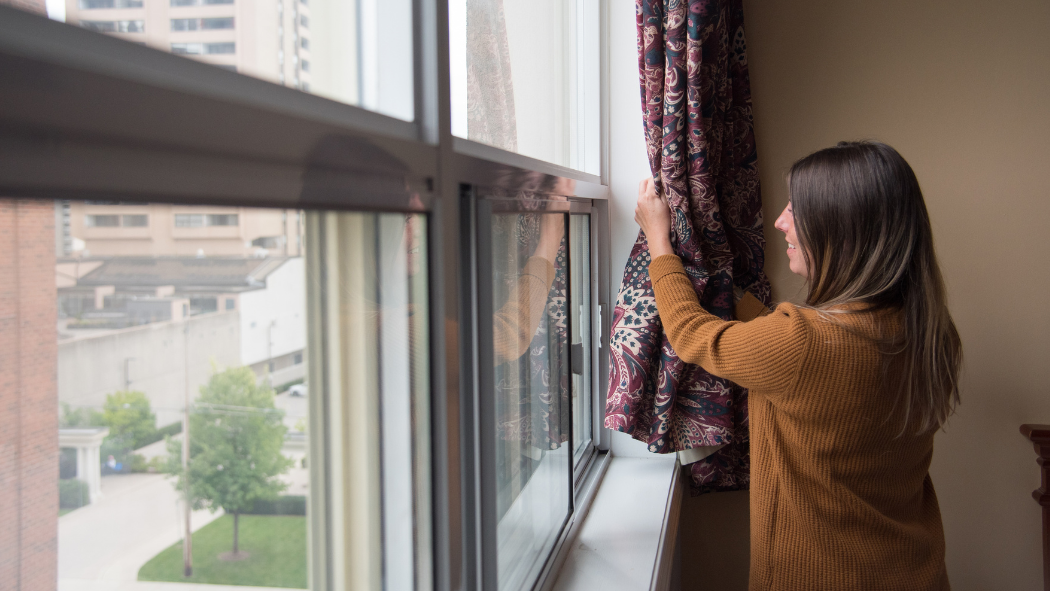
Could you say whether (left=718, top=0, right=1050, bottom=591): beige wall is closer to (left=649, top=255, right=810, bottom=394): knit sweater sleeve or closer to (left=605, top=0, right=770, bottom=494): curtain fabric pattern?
(left=605, top=0, right=770, bottom=494): curtain fabric pattern

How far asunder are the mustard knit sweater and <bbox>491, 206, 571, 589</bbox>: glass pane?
277 mm

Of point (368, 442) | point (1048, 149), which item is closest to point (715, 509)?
point (1048, 149)

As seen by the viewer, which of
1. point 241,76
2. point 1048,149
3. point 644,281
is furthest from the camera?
point 1048,149

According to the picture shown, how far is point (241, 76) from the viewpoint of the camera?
0.39 meters

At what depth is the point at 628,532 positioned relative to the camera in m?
1.26

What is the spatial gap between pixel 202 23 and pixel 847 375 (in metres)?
1.02

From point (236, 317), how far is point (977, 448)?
2131 mm

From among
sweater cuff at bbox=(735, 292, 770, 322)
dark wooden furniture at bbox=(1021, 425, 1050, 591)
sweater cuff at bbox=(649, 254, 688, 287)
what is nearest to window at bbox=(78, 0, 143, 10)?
sweater cuff at bbox=(649, 254, 688, 287)

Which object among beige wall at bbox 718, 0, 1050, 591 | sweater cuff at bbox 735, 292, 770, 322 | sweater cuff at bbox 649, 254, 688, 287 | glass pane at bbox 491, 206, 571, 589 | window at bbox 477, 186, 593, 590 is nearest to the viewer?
window at bbox 477, 186, 593, 590

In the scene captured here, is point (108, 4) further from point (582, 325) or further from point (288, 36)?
point (582, 325)

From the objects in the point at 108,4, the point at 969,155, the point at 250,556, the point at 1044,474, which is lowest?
the point at 1044,474

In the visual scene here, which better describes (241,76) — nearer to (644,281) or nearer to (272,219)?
(272,219)

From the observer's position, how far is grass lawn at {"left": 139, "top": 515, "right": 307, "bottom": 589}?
0.37 meters

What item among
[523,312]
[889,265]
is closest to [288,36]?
[523,312]
